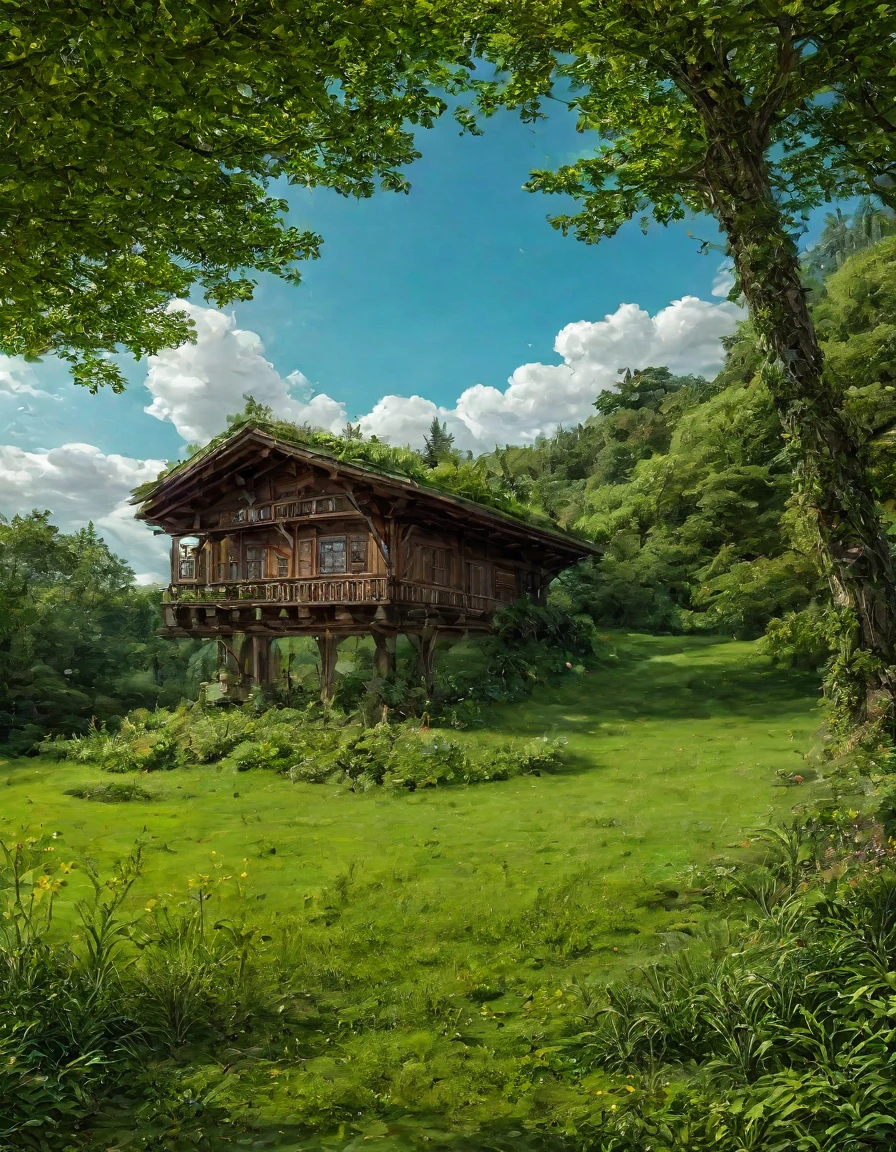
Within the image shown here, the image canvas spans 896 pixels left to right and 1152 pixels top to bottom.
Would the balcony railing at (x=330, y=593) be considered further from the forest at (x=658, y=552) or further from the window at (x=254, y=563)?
the forest at (x=658, y=552)

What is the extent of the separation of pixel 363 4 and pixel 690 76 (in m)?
3.77

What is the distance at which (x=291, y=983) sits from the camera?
6117 mm

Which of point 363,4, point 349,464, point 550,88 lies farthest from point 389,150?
point 349,464

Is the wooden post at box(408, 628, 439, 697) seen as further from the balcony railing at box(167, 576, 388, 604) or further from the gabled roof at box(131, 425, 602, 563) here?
the gabled roof at box(131, 425, 602, 563)

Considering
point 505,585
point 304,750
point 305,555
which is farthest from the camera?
point 505,585

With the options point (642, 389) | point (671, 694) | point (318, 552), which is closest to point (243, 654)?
point (318, 552)

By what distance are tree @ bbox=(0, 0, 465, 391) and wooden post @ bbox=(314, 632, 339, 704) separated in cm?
1198

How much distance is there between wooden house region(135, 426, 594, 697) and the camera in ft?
70.5

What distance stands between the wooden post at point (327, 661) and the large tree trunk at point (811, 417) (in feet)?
52.5

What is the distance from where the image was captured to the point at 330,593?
21641 mm

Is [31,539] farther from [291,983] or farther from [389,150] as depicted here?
[291,983]

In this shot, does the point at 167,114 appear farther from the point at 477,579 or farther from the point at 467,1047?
the point at 477,579

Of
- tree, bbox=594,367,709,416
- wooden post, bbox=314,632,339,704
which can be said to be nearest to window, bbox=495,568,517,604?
wooden post, bbox=314,632,339,704

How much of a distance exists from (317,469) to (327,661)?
5.77 metres
